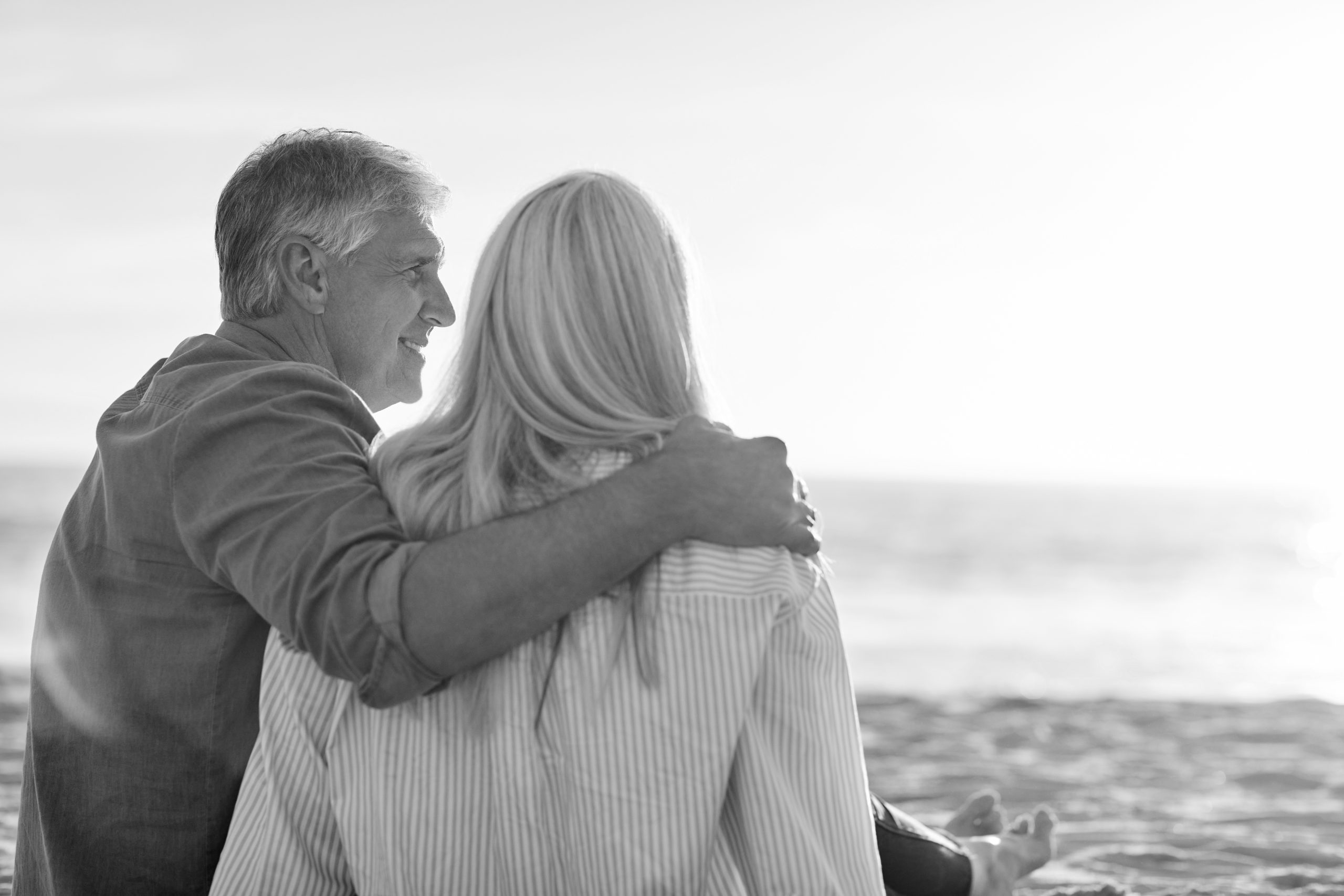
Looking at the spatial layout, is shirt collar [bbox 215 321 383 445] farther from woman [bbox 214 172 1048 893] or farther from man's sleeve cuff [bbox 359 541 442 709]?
man's sleeve cuff [bbox 359 541 442 709]

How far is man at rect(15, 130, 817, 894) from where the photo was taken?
163 cm

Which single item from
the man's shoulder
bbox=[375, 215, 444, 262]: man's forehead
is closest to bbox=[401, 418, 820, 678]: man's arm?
the man's shoulder

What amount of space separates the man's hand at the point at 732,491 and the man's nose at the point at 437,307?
39.1 inches

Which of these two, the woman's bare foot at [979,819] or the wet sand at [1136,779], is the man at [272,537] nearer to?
the wet sand at [1136,779]

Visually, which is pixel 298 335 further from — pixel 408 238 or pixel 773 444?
pixel 773 444

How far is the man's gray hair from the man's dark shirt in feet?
0.61

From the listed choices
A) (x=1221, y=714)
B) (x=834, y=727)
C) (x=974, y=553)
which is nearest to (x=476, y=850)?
(x=834, y=727)

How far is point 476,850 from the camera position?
1.72 m

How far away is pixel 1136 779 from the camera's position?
508 cm

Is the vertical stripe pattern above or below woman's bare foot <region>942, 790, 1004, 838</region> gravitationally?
above

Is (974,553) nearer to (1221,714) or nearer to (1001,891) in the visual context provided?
(1221,714)

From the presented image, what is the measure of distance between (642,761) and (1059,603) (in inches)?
822

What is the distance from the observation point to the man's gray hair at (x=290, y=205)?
7.44 feet

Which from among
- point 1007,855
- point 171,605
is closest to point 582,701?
point 171,605
